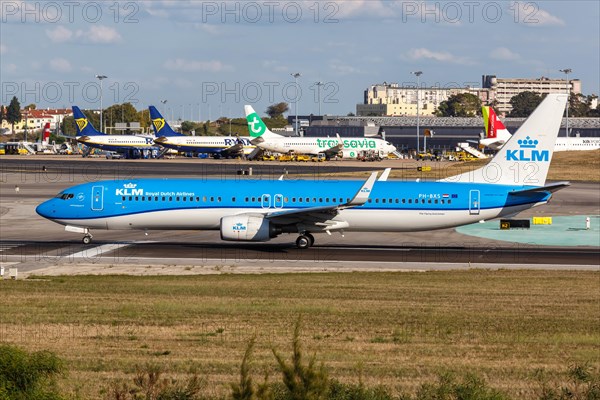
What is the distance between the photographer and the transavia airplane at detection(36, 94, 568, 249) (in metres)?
47.9

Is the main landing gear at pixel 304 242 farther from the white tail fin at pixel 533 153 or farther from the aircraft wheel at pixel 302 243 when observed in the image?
the white tail fin at pixel 533 153

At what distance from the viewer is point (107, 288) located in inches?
1335

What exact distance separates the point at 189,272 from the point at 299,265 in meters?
5.42

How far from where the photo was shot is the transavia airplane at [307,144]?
504ft

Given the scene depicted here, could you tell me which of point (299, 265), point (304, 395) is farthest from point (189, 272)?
point (304, 395)

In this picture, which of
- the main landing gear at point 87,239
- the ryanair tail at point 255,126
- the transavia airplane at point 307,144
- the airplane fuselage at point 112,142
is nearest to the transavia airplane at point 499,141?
the transavia airplane at point 307,144

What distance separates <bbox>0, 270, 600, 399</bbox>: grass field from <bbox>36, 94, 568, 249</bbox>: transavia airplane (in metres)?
9.96

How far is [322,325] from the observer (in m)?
26.3

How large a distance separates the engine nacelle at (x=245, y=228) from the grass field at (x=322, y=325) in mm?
8114

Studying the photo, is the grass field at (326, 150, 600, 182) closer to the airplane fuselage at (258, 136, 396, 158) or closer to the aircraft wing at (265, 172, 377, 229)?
the airplane fuselage at (258, 136, 396, 158)

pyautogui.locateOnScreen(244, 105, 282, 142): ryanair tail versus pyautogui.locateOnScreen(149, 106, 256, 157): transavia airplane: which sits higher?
pyautogui.locateOnScreen(244, 105, 282, 142): ryanair tail

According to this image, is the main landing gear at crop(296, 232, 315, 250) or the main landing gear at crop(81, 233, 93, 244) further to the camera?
the main landing gear at crop(81, 233, 93, 244)

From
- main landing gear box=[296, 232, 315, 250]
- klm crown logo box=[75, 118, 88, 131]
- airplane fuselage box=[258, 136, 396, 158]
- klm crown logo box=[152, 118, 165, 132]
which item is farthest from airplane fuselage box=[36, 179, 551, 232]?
klm crown logo box=[152, 118, 165, 132]

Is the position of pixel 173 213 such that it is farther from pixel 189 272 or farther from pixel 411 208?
pixel 411 208
